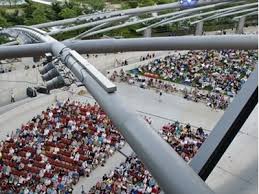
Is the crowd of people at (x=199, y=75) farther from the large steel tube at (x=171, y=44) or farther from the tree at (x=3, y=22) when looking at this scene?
the tree at (x=3, y=22)

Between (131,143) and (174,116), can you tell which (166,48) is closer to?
(131,143)

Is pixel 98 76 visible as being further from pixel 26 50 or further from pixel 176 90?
pixel 176 90

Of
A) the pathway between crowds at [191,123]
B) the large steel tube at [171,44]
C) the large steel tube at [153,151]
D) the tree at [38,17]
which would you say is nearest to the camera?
the large steel tube at [153,151]

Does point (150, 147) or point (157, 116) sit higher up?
point (150, 147)

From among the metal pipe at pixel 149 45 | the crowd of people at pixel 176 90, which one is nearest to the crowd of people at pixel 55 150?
the metal pipe at pixel 149 45

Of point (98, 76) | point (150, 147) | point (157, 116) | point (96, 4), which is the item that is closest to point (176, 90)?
point (157, 116)
